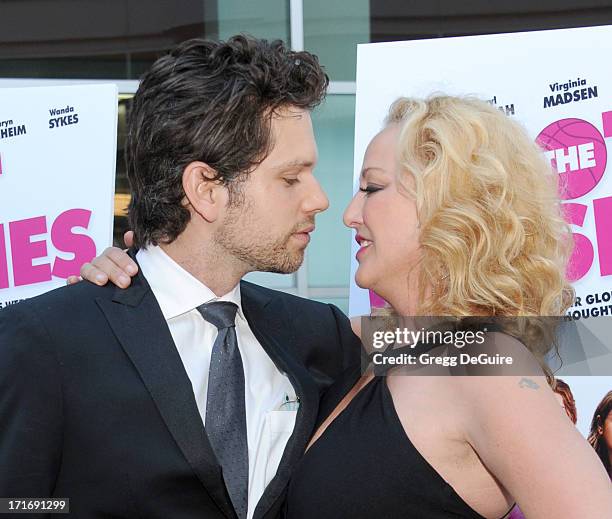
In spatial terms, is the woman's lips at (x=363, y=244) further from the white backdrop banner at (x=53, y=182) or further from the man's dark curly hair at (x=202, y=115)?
the white backdrop banner at (x=53, y=182)

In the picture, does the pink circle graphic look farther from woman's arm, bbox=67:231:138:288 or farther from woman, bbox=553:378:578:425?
woman's arm, bbox=67:231:138:288

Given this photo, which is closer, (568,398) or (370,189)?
(370,189)

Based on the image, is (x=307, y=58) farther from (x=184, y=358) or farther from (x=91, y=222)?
(x=91, y=222)

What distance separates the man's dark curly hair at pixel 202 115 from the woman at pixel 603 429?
1.36 m

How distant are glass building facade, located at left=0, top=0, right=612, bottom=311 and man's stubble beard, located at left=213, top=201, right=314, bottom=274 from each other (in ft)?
8.20

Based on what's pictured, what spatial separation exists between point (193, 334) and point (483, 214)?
718mm

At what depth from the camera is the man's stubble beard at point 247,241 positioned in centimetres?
232

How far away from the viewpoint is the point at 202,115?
2.30 meters

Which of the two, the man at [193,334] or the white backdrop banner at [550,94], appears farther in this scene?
the white backdrop banner at [550,94]

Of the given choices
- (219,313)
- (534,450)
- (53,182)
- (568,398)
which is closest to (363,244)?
(219,313)

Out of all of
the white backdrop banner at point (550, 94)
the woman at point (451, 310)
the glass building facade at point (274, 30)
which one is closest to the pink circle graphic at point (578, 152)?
the white backdrop banner at point (550, 94)

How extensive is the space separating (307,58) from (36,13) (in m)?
2.68

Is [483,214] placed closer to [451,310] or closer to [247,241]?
[451,310]

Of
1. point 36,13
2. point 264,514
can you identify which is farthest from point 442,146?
point 36,13
